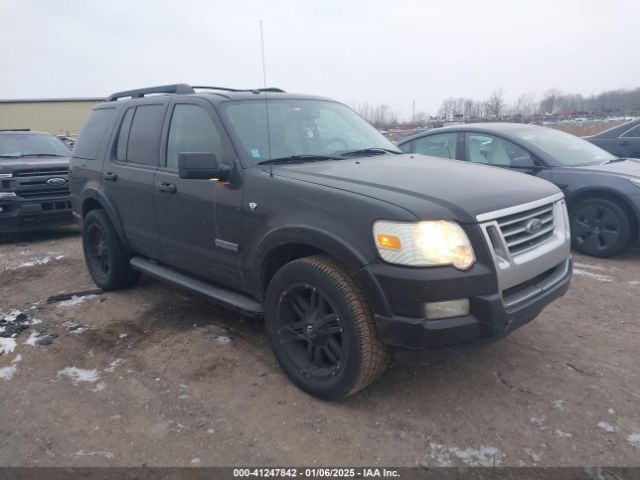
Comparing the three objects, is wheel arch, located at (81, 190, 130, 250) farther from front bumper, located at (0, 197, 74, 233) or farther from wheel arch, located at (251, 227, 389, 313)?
front bumper, located at (0, 197, 74, 233)

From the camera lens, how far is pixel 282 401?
121 inches

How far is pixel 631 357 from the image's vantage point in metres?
3.48

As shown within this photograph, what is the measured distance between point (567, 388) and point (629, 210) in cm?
343

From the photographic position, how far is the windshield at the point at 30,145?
838 cm

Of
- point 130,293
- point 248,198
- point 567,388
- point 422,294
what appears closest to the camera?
point 422,294

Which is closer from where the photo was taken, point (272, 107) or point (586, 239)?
point (272, 107)

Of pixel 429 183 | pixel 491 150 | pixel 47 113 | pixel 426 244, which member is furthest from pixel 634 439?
pixel 47 113

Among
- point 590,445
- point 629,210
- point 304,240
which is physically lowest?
point 590,445

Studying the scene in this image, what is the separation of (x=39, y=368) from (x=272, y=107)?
259 cm

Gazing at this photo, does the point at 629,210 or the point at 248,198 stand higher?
the point at 248,198

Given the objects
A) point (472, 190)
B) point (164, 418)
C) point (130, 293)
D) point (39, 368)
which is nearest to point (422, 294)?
point (472, 190)

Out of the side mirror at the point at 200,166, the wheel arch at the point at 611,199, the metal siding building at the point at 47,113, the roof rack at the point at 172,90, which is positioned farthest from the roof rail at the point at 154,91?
the metal siding building at the point at 47,113

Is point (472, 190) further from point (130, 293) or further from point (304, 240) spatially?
point (130, 293)

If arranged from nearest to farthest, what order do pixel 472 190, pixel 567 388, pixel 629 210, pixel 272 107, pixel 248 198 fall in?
pixel 472 190 < pixel 567 388 < pixel 248 198 < pixel 272 107 < pixel 629 210
